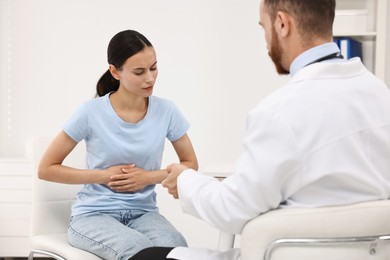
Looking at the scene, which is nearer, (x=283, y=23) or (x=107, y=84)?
(x=283, y=23)

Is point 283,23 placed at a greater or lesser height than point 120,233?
greater

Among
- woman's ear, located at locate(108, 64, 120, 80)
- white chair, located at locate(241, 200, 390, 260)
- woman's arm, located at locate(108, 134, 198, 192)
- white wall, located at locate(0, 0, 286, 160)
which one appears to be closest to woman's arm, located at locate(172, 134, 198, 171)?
woman's arm, located at locate(108, 134, 198, 192)

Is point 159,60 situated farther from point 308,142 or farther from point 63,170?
point 308,142

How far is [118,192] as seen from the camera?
7.08 ft

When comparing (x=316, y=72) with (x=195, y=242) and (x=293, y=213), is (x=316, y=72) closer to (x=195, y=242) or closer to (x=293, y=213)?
(x=293, y=213)

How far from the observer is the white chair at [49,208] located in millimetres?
2182

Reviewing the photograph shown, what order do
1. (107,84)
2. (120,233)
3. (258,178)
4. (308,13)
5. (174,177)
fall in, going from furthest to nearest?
(107,84) < (120,233) < (174,177) < (308,13) < (258,178)

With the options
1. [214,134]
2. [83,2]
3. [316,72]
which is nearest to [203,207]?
[316,72]

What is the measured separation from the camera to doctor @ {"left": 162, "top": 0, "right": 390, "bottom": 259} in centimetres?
125

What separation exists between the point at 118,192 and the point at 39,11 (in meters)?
2.08

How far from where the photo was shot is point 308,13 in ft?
4.58

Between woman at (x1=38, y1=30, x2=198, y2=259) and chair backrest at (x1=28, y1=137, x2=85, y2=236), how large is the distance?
0.39 ft

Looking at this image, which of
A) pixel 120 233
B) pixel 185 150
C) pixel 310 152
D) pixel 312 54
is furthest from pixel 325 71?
pixel 185 150

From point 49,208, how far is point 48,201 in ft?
0.08
